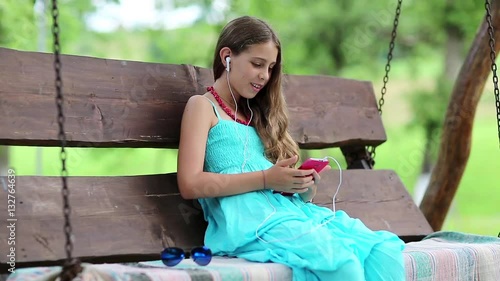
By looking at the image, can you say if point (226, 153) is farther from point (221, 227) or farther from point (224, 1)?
point (224, 1)

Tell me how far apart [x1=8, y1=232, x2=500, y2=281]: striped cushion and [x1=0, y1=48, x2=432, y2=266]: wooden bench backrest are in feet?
1.12

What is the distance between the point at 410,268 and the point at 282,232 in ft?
1.63

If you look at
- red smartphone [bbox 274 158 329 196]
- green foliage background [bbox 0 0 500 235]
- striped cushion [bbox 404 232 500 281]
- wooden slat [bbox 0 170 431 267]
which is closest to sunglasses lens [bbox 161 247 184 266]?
wooden slat [bbox 0 170 431 267]

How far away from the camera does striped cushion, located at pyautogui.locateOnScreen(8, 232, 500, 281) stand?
7.21ft

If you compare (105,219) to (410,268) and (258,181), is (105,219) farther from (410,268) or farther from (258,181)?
(410,268)

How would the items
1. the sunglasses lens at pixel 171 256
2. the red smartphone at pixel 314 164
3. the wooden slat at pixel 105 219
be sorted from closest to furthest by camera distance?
1. the sunglasses lens at pixel 171 256
2. the wooden slat at pixel 105 219
3. the red smartphone at pixel 314 164

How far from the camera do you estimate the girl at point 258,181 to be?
258 cm

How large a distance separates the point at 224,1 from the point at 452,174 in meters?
4.20

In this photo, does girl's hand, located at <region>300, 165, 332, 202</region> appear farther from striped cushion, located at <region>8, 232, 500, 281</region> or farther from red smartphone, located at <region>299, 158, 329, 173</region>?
striped cushion, located at <region>8, 232, 500, 281</region>

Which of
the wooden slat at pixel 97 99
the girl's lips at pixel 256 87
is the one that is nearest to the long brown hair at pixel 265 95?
the girl's lips at pixel 256 87

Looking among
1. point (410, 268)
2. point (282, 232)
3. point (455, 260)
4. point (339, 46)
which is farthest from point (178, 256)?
point (339, 46)

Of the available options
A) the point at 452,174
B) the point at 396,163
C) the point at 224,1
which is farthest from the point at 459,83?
the point at 396,163

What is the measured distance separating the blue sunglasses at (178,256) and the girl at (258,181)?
0.24 m

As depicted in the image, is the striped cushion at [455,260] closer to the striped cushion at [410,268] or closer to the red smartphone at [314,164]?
the striped cushion at [410,268]
